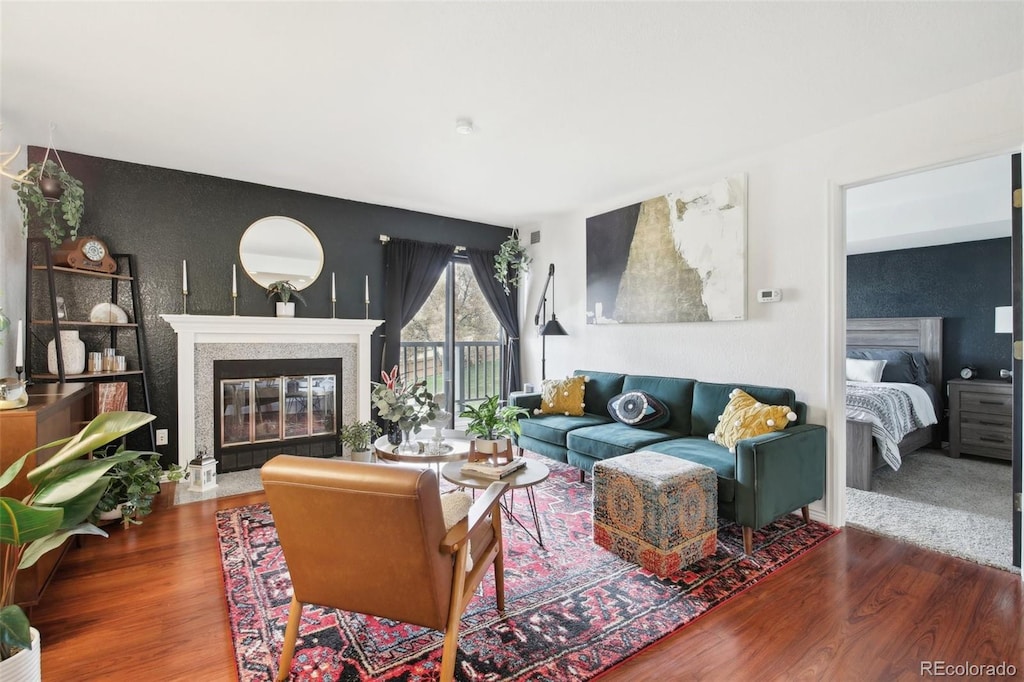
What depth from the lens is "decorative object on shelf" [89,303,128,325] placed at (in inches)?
140

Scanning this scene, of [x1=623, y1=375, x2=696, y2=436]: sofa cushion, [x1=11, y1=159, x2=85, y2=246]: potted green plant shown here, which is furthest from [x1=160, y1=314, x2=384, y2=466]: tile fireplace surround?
[x1=623, y1=375, x2=696, y2=436]: sofa cushion


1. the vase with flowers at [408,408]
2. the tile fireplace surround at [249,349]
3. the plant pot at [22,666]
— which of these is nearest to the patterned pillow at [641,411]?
the vase with flowers at [408,408]

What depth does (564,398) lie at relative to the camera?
14.6 feet

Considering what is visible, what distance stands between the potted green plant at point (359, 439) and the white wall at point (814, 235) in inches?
107

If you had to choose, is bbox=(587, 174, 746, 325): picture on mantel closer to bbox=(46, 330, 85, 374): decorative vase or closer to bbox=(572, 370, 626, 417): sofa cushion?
bbox=(572, 370, 626, 417): sofa cushion

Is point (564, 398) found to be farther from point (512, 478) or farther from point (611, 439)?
point (512, 478)

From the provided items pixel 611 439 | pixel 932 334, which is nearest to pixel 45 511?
pixel 611 439

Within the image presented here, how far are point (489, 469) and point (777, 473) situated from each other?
1671mm

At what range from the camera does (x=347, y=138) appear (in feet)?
10.6

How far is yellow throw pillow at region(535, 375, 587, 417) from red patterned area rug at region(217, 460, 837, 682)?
1.55m

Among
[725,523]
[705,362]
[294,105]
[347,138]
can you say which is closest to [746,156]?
[705,362]

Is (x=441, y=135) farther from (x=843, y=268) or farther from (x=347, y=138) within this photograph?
(x=843, y=268)

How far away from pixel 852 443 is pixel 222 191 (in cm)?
578

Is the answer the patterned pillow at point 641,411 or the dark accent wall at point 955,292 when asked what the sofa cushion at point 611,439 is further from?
the dark accent wall at point 955,292
